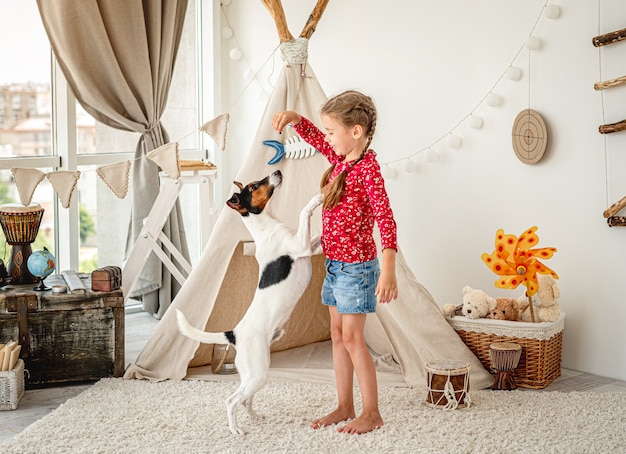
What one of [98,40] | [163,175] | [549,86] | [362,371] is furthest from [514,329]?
[98,40]

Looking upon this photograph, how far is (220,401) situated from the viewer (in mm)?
2684

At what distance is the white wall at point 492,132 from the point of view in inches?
118

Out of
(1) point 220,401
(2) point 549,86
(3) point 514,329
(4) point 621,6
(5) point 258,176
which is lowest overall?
(1) point 220,401

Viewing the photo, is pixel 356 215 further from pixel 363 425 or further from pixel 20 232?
pixel 20 232

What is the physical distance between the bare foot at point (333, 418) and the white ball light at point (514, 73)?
1.59 meters

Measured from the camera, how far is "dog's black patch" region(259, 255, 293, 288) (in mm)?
2420

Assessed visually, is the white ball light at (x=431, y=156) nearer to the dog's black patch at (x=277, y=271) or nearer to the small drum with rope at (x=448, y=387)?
the small drum with rope at (x=448, y=387)

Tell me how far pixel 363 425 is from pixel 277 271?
0.55 meters

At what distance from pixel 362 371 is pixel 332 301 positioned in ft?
0.79

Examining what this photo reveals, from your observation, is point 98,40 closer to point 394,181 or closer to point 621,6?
point 394,181

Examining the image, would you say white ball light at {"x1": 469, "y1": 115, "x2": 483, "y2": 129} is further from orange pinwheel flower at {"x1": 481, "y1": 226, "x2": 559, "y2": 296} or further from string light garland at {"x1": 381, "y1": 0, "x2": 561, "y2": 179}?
orange pinwheel flower at {"x1": 481, "y1": 226, "x2": 559, "y2": 296}

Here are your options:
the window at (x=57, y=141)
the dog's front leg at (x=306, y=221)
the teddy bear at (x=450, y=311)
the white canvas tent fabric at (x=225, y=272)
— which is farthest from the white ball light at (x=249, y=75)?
the dog's front leg at (x=306, y=221)

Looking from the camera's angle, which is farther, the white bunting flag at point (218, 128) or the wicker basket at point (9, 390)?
the white bunting flag at point (218, 128)

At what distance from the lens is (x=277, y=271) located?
95.5 inches
